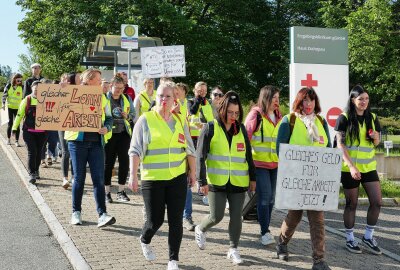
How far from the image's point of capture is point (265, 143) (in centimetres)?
689

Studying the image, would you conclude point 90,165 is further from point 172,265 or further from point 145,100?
point 172,265

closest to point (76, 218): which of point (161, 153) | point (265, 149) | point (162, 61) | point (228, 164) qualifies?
point (161, 153)

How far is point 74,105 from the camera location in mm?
7641

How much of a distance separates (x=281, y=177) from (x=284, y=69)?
24.7m

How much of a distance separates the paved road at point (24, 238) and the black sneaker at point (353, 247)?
3371 mm

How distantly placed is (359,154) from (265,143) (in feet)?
3.83

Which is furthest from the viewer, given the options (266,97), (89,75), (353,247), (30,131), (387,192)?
(387,192)

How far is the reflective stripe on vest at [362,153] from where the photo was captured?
Result: 671 centimetres

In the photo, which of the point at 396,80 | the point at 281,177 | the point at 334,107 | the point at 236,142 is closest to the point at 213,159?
the point at 236,142

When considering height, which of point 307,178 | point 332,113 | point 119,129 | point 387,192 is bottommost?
point 387,192

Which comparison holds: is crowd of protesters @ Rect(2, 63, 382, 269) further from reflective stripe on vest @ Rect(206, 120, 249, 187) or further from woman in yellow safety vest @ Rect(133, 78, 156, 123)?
woman in yellow safety vest @ Rect(133, 78, 156, 123)

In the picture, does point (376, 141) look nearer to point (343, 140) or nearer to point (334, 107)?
point (343, 140)

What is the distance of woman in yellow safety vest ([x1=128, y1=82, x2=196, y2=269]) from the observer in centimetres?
537

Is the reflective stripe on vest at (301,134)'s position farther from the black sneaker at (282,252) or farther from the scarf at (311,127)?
the black sneaker at (282,252)
